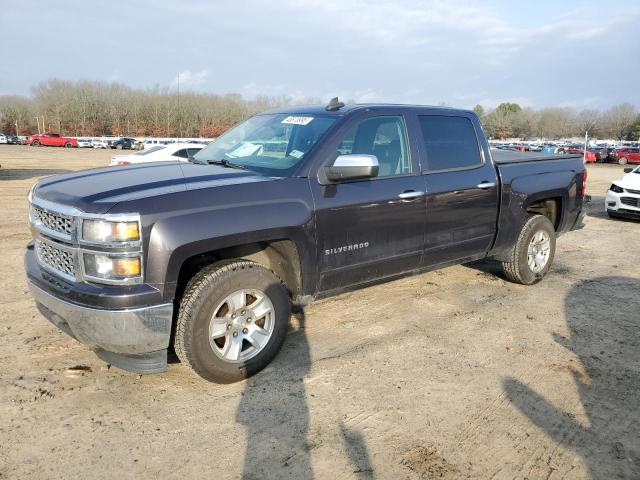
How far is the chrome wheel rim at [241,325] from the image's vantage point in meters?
3.50

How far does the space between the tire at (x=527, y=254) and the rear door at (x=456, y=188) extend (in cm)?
60

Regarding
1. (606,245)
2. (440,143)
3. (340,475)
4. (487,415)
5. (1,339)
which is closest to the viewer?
(340,475)

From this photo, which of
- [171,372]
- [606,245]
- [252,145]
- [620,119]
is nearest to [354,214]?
[252,145]

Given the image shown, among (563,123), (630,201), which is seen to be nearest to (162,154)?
(630,201)

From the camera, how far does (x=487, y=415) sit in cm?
331

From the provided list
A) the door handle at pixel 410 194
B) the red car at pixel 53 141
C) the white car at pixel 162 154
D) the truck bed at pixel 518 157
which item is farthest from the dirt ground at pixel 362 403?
the red car at pixel 53 141

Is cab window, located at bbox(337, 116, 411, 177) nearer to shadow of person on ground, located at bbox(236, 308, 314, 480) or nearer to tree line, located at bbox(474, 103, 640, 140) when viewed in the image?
shadow of person on ground, located at bbox(236, 308, 314, 480)

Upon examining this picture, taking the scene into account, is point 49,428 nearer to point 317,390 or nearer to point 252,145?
point 317,390

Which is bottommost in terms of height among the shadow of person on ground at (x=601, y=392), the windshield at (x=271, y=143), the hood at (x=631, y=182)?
the shadow of person on ground at (x=601, y=392)

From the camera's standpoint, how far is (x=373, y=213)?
4.14m

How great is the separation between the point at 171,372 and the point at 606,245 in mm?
7662

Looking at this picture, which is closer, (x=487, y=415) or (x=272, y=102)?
(x=487, y=415)

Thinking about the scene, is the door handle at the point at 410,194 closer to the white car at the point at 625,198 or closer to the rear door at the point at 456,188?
the rear door at the point at 456,188

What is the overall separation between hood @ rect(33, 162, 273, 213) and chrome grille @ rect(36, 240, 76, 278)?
12.3 inches
